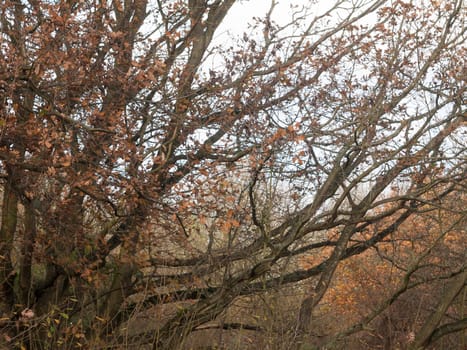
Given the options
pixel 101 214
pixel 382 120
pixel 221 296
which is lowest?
pixel 221 296

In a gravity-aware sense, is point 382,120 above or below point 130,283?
above

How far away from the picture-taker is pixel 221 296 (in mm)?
6402

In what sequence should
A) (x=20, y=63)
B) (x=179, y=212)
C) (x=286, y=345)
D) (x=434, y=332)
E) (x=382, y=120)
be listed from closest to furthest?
(x=20, y=63) → (x=286, y=345) → (x=179, y=212) → (x=434, y=332) → (x=382, y=120)

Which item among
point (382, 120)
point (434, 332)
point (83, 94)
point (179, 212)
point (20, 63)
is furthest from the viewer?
point (382, 120)

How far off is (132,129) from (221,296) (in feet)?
6.95

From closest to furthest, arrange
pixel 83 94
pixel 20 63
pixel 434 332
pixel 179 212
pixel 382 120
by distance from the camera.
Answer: pixel 20 63, pixel 179 212, pixel 83 94, pixel 434 332, pixel 382 120

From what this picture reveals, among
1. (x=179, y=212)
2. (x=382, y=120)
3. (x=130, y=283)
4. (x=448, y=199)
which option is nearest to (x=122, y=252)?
(x=130, y=283)

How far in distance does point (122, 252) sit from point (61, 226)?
39.9 inches

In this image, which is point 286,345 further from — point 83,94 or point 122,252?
point 83,94

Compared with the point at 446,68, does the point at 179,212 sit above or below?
below

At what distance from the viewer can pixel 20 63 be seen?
17.4ft

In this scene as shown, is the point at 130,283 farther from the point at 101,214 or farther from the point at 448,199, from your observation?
the point at 448,199

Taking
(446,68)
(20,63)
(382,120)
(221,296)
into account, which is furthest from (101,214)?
(446,68)

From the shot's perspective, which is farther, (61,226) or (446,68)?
(446,68)
